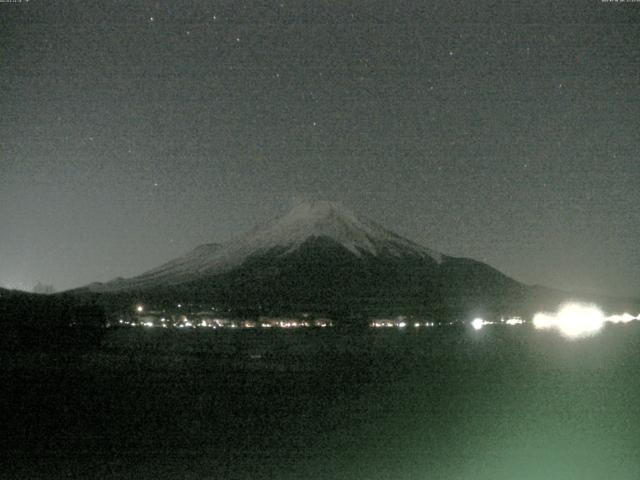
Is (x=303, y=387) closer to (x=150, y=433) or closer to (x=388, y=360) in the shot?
(x=150, y=433)

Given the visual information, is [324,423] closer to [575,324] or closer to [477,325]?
[575,324]

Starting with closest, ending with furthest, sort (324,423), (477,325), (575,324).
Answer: (324,423), (575,324), (477,325)

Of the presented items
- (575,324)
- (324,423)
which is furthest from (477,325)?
(324,423)

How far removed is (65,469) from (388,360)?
A: 27731 mm

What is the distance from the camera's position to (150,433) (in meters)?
15.7

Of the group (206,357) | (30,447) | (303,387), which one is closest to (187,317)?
(206,357)

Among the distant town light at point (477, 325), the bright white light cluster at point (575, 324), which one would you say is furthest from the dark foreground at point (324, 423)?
the distant town light at point (477, 325)

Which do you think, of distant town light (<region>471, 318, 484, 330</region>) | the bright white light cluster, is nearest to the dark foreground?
the bright white light cluster

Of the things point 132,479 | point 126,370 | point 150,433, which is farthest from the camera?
point 126,370

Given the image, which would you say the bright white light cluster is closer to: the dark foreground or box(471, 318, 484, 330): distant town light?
box(471, 318, 484, 330): distant town light

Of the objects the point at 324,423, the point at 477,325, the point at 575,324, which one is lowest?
the point at 324,423

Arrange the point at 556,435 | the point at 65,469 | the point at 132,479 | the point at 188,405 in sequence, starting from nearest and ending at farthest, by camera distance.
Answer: the point at 132,479 < the point at 65,469 < the point at 556,435 < the point at 188,405

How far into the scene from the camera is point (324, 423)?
55.4ft

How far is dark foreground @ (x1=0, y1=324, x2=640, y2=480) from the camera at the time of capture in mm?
12094
